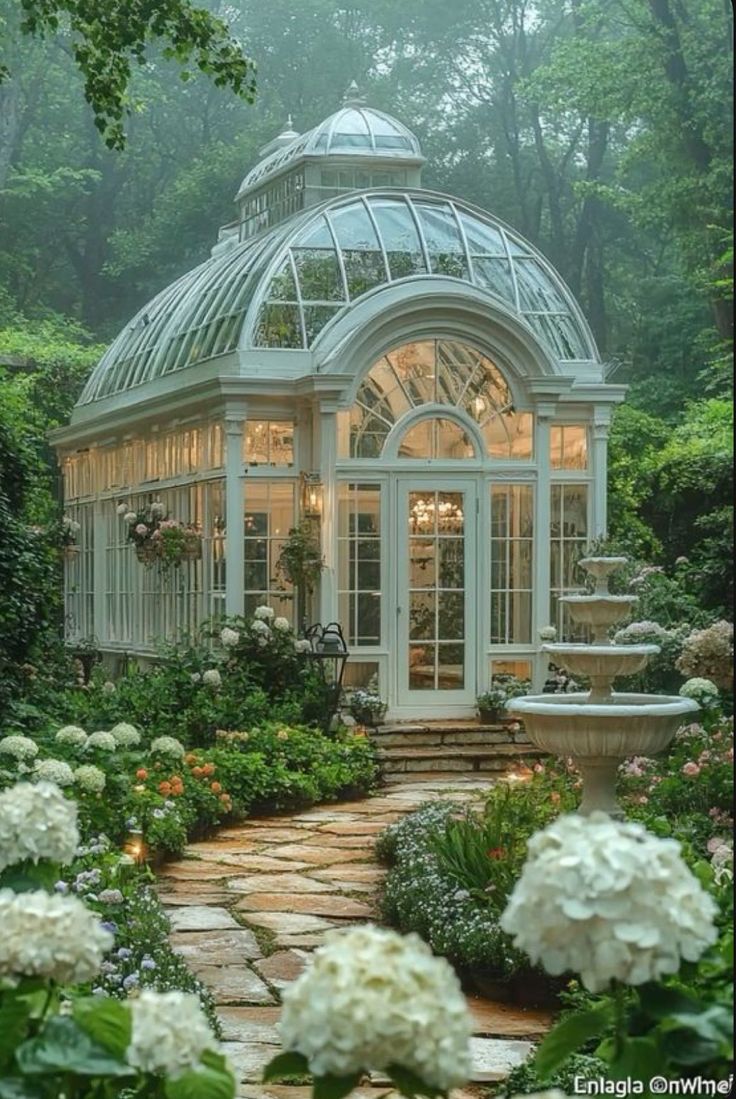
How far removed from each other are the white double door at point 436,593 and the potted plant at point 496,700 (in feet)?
0.86

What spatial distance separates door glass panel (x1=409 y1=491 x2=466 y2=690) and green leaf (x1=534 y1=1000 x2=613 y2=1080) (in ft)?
39.2

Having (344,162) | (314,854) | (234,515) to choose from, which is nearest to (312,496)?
(234,515)

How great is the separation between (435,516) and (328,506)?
0.96 meters

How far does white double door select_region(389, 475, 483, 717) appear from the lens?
14.5 meters

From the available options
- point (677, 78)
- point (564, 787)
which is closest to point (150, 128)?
point (677, 78)

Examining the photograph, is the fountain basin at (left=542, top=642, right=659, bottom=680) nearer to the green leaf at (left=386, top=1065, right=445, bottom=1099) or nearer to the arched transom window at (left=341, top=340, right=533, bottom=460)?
the green leaf at (left=386, top=1065, right=445, bottom=1099)

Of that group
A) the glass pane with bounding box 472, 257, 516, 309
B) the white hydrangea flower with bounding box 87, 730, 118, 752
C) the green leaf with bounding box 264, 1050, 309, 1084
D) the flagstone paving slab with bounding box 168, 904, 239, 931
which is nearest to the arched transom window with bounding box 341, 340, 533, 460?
the glass pane with bounding box 472, 257, 516, 309

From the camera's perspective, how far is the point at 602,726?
6945mm

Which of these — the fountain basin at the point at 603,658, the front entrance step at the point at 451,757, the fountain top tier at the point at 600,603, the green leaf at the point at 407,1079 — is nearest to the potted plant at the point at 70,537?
the front entrance step at the point at 451,757

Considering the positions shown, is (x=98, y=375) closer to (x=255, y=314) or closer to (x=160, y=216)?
(x=255, y=314)

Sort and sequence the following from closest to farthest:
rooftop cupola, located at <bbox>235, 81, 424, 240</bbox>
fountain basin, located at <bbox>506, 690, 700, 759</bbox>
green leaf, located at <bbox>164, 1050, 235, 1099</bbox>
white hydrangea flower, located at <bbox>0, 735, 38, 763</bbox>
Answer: green leaf, located at <bbox>164, 1050, 235, 1099</bbox> → fountain basin, located at <bbox>506, 690, 700, 759</bbox> → white hydrangea flower, located at <bbox>0, 735, 38, 763</bbox> → rooftop cupola, located at <bbox>235, 81, 424, 240</bbox>

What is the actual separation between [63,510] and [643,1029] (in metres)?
18.8

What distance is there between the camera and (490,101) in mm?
33344

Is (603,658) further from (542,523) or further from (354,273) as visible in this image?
(354,273)
